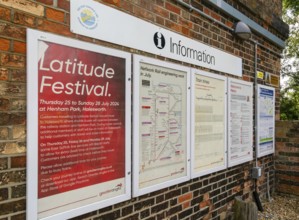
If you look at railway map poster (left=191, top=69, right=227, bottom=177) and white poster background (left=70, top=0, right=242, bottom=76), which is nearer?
white poster background (left=70, top=0, right=242, bottom=76)

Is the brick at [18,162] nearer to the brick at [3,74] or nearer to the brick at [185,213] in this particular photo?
the brick at [3,74]

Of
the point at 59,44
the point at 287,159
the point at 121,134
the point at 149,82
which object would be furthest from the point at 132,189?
the point at 287,159

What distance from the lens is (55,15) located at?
95.3 inches

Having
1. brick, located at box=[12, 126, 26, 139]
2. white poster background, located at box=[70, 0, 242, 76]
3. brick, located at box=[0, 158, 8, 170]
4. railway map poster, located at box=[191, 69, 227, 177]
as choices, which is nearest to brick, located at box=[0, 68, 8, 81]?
brick, located at box=[12, 126, 26, 139]

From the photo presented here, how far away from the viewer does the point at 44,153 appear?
2266 millimetres

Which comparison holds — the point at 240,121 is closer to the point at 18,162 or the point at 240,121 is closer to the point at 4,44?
the point at 18,162

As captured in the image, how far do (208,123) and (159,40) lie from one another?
4.33 feet

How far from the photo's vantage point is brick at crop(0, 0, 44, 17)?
2.13 metres

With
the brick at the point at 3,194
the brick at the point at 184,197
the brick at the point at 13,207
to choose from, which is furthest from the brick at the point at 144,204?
the brick at the point at 3,194

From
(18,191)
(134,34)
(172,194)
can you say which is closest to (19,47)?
(18,191)

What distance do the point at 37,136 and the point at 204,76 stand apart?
7.90 feet

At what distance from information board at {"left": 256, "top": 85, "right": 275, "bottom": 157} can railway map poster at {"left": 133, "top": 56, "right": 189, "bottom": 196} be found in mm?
2381

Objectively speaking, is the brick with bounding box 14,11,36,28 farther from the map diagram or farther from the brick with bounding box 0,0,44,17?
the map diagram

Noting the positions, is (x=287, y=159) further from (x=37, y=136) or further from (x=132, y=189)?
(x=37, y=136)
